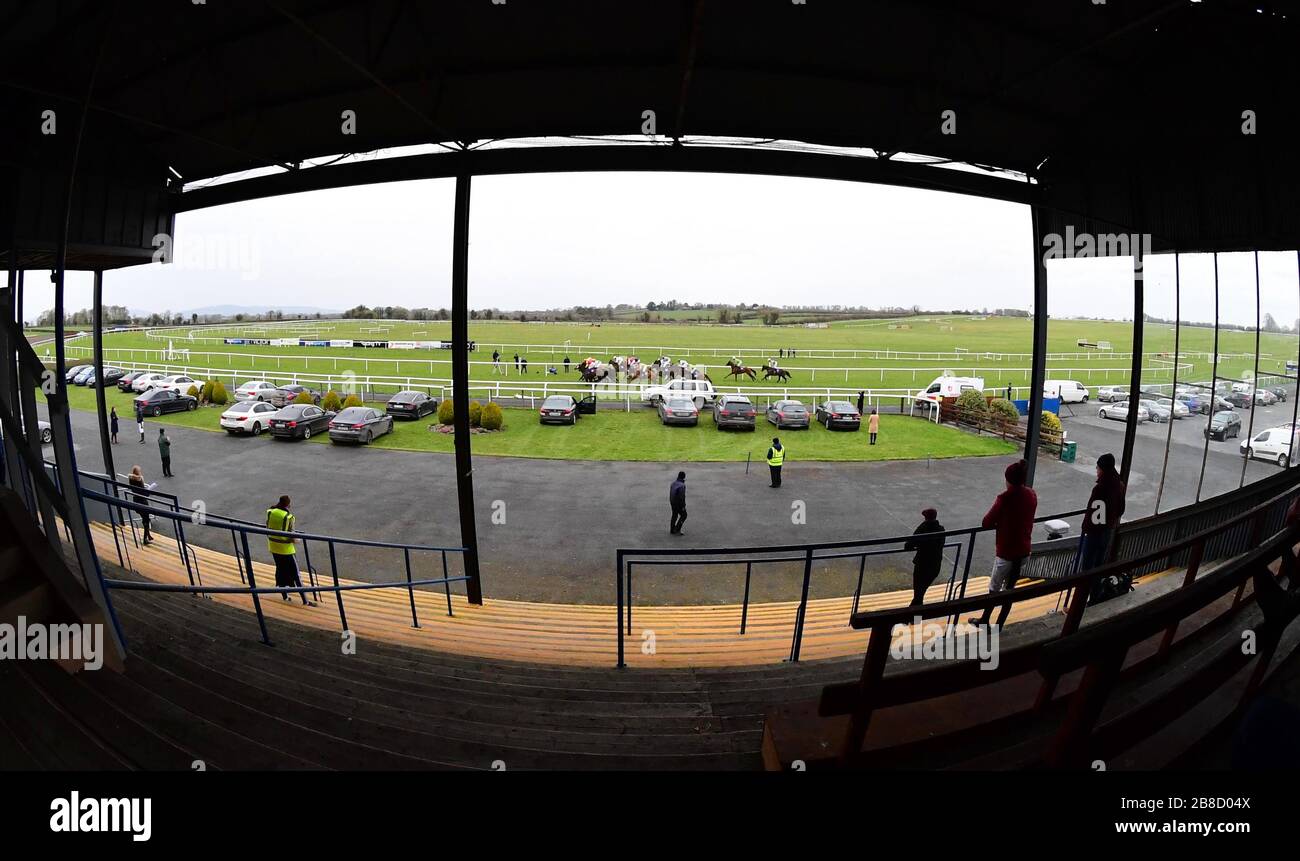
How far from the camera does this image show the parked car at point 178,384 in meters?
24.1

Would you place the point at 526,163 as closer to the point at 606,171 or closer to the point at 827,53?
the point at 606,171

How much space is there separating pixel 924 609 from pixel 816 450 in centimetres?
1708

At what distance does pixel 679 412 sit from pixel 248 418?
16738mm

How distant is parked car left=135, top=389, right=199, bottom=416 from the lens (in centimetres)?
2208

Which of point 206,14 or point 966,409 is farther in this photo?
point 966,409

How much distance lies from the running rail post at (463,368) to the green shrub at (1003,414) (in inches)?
870

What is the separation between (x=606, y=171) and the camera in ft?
23.0

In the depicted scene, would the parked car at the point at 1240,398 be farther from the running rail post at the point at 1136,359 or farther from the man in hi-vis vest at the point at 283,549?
the man in hi-vis vest at the point at 283,549

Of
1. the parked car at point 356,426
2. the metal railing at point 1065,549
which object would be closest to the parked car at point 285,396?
the parked car at point 356,426

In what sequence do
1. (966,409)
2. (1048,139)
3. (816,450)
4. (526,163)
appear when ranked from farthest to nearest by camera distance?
(966,409), (816,450), (1048,139), (526,163)

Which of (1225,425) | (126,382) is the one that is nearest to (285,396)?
(126,382)

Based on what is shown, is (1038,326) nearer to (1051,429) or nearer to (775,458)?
(775,458)

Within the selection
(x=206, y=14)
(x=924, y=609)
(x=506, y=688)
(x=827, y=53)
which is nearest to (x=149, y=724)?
(x=506, y=688)

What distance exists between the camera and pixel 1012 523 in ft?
15.2
